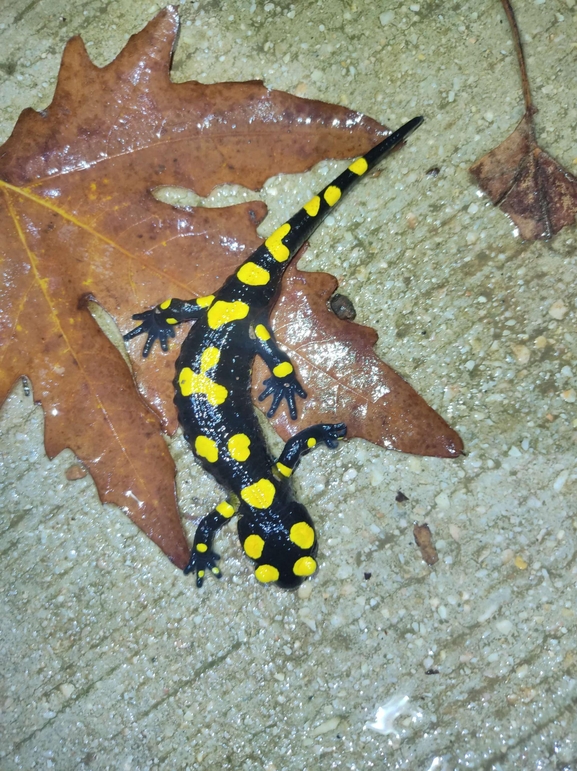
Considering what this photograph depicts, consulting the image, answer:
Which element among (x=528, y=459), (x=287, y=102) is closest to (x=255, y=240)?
(x=287, y=102)

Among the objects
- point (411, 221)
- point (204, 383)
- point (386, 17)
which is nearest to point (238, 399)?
point (204, 383)

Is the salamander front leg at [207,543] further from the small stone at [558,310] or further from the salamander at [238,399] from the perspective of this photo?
the small stone at [558,310]

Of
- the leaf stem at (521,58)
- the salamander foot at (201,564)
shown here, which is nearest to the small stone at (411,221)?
the leaf stem at (521,58)

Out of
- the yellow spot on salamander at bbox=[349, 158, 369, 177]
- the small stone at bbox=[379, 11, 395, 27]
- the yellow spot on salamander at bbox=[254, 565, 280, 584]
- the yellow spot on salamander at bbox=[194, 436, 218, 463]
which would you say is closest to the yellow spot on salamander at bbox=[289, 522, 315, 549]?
the yellow spot on salamander at bbox=[254, 565, 280, 584]

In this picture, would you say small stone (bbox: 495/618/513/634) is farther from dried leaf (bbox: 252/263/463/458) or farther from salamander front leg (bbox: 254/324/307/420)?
salamander front leg (bbox: 254/324/307/420)

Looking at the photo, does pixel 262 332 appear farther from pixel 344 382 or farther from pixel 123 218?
pixel 123 218

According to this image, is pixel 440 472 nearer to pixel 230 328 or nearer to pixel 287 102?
pixel 230 328
